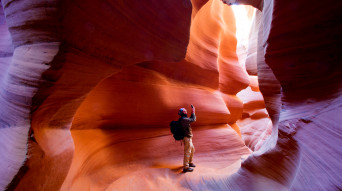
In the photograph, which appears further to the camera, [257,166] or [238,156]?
[238,156]

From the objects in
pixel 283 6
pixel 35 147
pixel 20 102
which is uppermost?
pixel 283 6

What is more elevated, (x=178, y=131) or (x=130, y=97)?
(x=130, y=97)

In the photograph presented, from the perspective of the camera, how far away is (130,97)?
419 cm

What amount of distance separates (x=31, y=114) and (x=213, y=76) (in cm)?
603

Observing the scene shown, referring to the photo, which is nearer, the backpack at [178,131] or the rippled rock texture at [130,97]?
the rippled rock texture at [130,97]

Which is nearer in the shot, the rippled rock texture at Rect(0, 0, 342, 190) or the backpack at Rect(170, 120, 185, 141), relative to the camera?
the rippled rock texture at Rect(0, 0, 342, 190)

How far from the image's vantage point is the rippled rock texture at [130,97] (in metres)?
1.67

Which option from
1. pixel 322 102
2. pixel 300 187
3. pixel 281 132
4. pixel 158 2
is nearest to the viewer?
pixel 300 187

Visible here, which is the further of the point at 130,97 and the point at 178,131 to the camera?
the point at 130,97

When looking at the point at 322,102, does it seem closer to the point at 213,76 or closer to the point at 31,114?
the point at 31,114

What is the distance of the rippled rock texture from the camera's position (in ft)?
5.48

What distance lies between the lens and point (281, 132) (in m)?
2.61

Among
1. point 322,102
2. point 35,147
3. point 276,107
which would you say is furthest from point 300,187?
point 35,147

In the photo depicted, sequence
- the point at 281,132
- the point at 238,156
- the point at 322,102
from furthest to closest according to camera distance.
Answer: the point at 238,156
the point at 281,132
the point at 322,102
